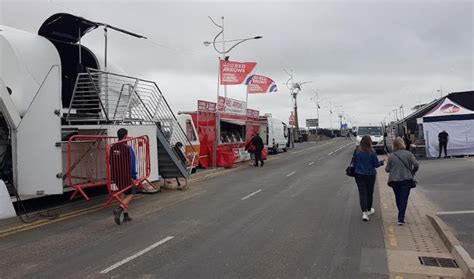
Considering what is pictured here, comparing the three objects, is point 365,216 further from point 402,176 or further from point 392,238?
point 392,238

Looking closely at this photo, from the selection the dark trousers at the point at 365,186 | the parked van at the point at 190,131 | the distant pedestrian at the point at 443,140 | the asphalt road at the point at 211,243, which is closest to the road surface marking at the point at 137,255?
the asphalt road at the point at 211,243

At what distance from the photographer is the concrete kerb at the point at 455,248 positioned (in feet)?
18.5

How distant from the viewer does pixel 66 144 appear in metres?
10.8

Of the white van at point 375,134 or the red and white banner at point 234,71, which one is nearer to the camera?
the red and white banner at point 234,71

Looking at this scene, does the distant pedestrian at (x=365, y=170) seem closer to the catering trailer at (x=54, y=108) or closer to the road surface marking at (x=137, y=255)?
the road surface marking at (x=137, y=255)

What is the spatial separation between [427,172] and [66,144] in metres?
13.8

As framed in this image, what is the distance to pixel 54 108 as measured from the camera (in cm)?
1026

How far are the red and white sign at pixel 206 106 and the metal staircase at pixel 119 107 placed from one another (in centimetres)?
722

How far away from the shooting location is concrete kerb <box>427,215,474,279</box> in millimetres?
5652

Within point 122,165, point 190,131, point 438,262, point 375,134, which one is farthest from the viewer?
point 375,134

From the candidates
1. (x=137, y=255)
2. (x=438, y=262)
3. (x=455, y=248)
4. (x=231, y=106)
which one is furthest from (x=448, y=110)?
(x=137, y=255)

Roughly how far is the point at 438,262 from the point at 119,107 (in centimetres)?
951

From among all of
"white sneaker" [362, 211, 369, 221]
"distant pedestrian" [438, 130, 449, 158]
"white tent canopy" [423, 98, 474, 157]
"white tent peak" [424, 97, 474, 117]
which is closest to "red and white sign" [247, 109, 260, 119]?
"white tent canopy" [423, 98, 474, 157]

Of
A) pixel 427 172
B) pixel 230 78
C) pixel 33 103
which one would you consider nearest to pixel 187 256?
pixel 33 103
